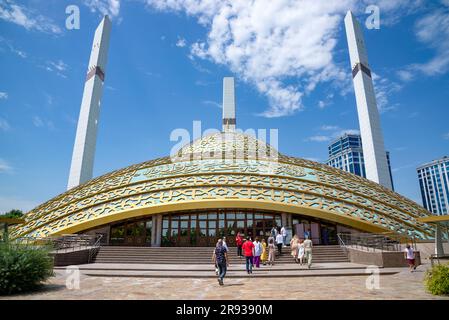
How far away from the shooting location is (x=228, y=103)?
50656 millimetres

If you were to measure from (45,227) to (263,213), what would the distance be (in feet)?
48.2

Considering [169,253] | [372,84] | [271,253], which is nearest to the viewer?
[271,253]

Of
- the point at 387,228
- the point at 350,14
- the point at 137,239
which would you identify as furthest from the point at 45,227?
the point at 350,14

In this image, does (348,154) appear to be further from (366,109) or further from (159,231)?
(159,231)

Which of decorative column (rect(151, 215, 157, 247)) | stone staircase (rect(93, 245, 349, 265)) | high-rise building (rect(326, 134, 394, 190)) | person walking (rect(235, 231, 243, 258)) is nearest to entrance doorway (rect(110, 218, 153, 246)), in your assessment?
decorative column (rect(151, 215, 157, 247))

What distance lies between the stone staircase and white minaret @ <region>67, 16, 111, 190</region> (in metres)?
21.8

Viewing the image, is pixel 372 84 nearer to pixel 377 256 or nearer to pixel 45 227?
pixel 377 256

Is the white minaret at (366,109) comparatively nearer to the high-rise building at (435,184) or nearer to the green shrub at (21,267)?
the green shrub at (21,267)

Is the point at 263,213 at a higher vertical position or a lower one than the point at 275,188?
lower

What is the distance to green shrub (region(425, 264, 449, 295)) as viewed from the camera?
6.83 meters

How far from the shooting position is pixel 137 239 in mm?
20250

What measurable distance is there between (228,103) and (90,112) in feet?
73.7

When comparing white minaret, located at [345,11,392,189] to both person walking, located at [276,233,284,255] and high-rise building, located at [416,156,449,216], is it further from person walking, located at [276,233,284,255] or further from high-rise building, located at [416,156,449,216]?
high-rise building, located at [416,156,449,216]

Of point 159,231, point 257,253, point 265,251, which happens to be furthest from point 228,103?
point 257,253
